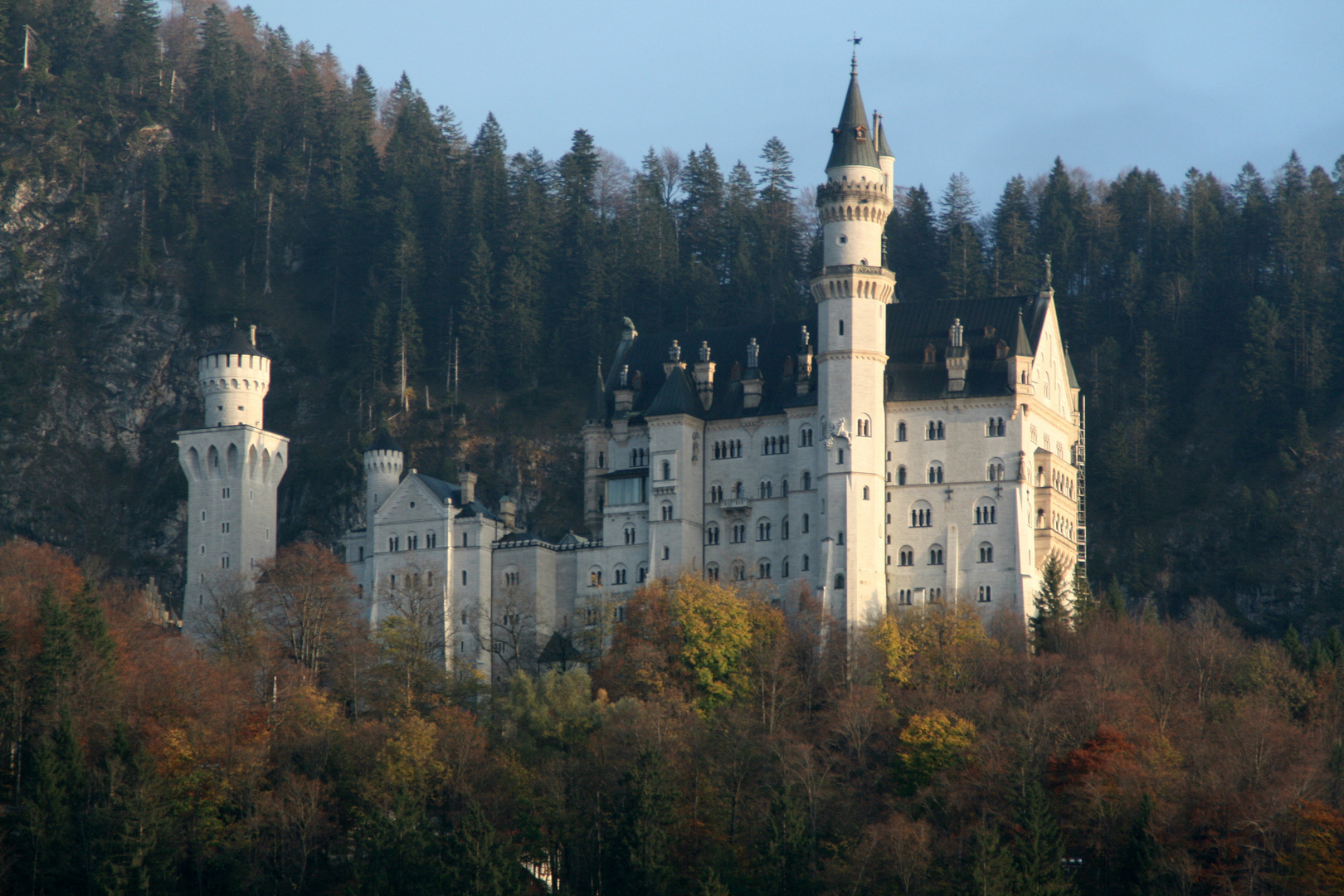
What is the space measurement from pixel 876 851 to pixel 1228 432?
47.9 metres

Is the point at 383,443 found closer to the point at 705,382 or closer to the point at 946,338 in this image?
the point at 705,382

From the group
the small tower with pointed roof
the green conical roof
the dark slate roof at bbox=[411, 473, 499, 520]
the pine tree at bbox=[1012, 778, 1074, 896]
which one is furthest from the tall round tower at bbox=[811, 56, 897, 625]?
the small tower with pointed roof

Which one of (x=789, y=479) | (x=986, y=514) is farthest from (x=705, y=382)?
(x=986, y=514)

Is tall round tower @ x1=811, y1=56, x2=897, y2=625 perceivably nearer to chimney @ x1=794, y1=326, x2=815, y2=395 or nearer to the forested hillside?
chimney @ x1=794, y1=326, x2=815, y2=395

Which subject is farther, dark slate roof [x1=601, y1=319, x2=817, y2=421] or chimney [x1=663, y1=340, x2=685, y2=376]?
chimney [x1=663, y1=340, x2=685, y2=376]

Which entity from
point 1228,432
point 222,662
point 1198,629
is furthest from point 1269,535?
point 222,662

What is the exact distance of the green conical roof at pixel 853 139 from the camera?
8988 centimetres

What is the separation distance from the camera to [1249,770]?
65688 mm

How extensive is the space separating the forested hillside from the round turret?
9.25 metres

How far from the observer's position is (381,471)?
95812 mm

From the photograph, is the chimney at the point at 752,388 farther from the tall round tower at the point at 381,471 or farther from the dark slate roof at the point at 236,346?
the dark slate roof at the point at 236,346

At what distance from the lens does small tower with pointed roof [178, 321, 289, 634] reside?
3684 inches

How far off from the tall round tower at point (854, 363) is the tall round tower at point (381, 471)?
66.9ft

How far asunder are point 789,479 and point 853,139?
1486cm
